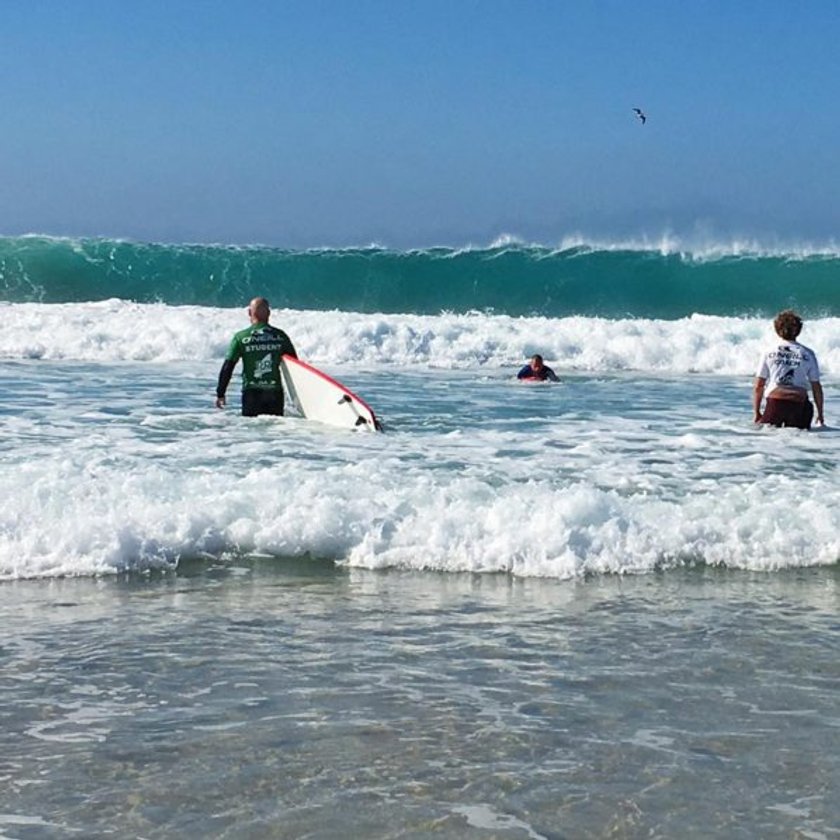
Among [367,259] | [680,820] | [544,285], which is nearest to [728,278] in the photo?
[544,285]

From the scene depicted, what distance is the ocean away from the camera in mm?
3717

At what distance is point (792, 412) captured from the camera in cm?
1098

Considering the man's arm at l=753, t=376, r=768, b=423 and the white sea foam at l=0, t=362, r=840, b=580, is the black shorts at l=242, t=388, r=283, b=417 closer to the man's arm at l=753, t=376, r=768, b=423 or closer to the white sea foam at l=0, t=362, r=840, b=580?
the white sea foam at l=0, t=362, r=840, b=580

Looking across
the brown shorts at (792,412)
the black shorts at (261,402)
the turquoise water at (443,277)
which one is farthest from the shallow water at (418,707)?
the turquoise water at (443,277)

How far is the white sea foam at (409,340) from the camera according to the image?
22.6m

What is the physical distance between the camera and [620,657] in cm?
518

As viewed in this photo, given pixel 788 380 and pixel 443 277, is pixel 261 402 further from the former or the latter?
pixel 443 277

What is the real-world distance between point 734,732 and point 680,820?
798 millimetres

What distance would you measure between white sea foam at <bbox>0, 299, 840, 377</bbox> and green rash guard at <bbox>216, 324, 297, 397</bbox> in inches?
403

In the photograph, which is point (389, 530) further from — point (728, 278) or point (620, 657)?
point (728, 278)

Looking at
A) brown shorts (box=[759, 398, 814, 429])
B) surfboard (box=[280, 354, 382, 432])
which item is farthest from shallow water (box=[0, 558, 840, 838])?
surfboard (box=[280, 354, 382, 432])

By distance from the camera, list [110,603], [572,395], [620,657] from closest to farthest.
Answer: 1. [620,657]
2. [110,603]
3. [572,395]

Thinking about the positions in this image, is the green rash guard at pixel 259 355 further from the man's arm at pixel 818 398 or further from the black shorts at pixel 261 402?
the man's arm at pixel 818 398

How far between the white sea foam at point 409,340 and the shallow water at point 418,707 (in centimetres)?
1577
